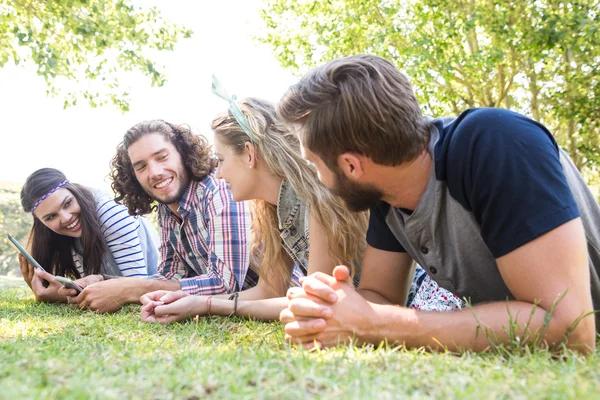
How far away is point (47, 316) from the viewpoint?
4062 millimetres

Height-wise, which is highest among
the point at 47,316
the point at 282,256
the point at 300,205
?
the point at 300,205

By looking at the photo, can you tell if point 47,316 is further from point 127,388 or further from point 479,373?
point 479,373

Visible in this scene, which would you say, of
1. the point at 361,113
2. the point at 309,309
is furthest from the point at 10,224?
the point at 361,113

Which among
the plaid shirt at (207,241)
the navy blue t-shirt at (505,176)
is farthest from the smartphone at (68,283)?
the navy blue t-shirt at (505,176)

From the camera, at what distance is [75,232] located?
18.8 feet

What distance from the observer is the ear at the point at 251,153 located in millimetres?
3822

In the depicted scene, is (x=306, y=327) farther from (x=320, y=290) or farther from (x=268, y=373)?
(x=268, y=373)

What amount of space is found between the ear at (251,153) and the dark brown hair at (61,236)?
8.12 ft

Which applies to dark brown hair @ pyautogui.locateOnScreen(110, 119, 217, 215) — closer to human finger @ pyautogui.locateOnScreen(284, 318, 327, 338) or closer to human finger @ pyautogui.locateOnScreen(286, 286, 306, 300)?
human finger @ pyautogui.locateOnScreen(286, 286, 306, 300)

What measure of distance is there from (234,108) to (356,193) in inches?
58.6

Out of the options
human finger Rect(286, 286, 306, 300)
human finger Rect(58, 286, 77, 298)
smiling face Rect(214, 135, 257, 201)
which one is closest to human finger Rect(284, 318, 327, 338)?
human finger Rect(286, 286, 306, 300)

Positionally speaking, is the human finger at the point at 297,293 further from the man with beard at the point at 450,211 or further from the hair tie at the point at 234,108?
the hair tie at the point at 234,108

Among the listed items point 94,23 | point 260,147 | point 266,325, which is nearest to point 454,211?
point 266,325

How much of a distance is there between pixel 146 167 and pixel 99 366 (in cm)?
326
